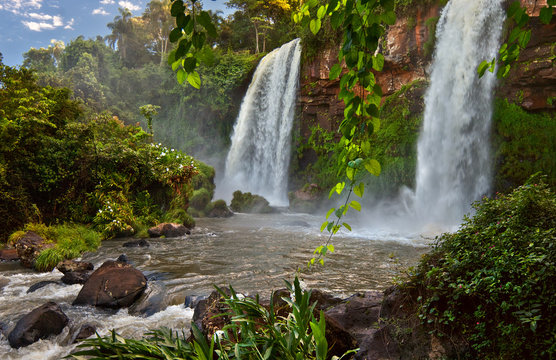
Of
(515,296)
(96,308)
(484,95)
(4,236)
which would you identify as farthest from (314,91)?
(515,296)

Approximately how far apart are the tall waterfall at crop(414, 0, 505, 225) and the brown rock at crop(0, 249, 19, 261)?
14114mm

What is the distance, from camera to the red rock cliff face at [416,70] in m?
12.2

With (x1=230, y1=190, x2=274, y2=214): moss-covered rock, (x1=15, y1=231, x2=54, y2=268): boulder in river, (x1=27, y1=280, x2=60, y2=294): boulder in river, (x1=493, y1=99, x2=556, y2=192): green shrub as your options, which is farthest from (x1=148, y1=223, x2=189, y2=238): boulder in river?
(x1=493, y1=99, x2=556, y2=192): green shrub

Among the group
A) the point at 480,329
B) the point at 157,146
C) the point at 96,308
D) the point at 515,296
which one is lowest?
the point at 96,308

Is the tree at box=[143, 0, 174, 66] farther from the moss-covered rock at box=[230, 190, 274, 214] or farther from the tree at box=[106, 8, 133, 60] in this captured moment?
the moss-covered rock at box=[230, 190, 274, 214]

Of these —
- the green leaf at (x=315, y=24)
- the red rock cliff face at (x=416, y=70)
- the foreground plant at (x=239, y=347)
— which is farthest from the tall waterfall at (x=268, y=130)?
the green leaf at (x=315, y=24)

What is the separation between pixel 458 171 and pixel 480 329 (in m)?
12.9

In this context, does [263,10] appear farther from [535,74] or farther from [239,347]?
[239,347]

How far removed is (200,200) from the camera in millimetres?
17781

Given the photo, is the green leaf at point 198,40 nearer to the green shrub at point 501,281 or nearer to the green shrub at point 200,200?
the green shrub at point 501,281

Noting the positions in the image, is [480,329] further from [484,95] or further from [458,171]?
[484,95]

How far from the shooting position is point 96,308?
16.4 ft

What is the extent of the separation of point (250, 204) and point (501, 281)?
16.7 metres

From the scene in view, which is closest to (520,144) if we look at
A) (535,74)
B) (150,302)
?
(535,74)
